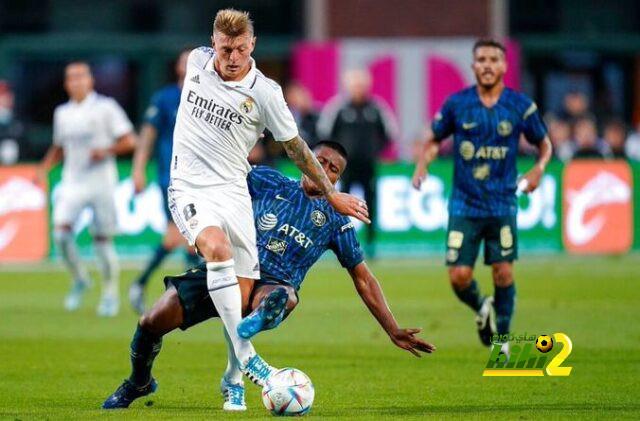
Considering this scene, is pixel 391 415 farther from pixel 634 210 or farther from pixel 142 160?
pixel 634 210

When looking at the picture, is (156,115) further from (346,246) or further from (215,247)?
(215,247)

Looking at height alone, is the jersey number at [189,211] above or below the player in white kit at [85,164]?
above

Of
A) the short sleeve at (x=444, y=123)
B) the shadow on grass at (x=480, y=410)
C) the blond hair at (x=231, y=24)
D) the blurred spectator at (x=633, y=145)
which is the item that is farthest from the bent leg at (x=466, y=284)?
the blurred spectator at (x=633, y=145)

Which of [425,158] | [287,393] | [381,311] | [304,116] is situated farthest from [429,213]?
[287,393]

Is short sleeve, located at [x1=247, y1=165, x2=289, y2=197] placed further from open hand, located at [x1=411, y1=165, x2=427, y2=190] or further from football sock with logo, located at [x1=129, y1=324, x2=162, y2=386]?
open hand, located at [x1=411, y1=165, x2=427, y2=190]

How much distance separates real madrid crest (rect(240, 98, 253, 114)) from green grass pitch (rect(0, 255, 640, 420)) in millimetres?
1740

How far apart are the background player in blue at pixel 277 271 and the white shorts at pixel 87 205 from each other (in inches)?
287

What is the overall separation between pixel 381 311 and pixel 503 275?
10.3ft

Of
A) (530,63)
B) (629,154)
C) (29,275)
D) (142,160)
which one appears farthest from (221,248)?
(530,63)

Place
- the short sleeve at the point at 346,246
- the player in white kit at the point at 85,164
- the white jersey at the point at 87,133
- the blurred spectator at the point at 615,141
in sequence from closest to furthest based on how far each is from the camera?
the short sleeve at the point at 346,246 → the player in white kit at the point at 85,164 → the white jersey at the point at 87,133 → the blurred spectator at the point at 615,141

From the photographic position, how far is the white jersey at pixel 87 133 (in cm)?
1712

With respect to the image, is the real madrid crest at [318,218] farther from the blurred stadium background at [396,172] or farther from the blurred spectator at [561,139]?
the blurred spectator at [561,139]

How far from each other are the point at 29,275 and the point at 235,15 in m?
12.5

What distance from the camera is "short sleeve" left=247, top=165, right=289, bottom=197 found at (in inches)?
392
